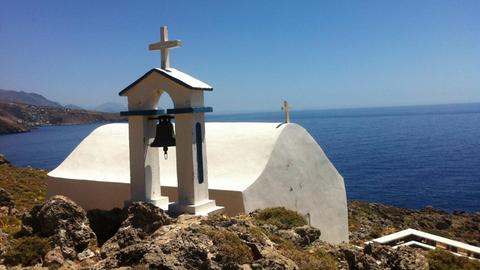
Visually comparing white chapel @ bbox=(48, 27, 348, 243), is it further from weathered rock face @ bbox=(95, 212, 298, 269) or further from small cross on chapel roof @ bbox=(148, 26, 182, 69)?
weathered rock face @ bbox=(95, 212, 298, 269)

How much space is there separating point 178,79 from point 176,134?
97cm

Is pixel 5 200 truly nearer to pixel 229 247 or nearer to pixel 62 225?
pixel 62 225

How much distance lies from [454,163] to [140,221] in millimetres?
50841

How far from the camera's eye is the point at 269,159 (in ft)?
32.8

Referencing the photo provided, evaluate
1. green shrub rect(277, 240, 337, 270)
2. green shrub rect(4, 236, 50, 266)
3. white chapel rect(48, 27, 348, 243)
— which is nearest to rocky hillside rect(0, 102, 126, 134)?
white chapel rect(48, 27, 348, 243)

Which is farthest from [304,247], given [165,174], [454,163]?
[454,163]

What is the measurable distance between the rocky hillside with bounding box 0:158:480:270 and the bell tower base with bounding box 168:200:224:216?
498 millimetres

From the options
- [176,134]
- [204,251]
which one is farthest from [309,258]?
[176,134]

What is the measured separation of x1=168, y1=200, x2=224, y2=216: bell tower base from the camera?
7375 millimetres

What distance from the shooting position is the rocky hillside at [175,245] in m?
4.19

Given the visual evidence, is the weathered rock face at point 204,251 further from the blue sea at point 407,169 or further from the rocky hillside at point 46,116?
the rocky hillside at point 46,116

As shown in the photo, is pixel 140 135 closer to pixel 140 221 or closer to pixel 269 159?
pixel 140 221

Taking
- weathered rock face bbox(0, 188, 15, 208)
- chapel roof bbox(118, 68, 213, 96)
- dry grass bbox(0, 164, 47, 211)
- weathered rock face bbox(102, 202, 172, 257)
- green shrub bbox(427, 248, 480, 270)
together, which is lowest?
dry grass bbox(0, 164, 47, 211)

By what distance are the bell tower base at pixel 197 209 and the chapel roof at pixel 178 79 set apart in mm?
1999
